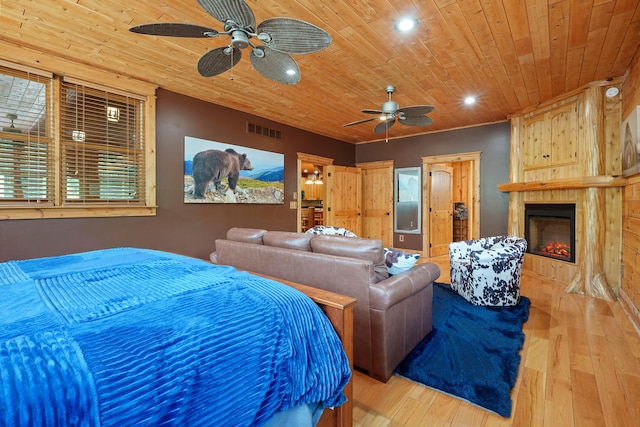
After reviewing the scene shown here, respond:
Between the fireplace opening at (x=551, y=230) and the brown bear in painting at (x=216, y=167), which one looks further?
the brown bear in painting at (x=216, y=167)

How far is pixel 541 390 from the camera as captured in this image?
183cm

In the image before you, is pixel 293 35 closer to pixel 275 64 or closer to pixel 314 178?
pixel 275 64

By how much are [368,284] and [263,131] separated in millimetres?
3992

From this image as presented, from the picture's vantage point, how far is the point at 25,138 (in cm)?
296

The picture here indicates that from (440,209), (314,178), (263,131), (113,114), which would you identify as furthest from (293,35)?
(314,178)

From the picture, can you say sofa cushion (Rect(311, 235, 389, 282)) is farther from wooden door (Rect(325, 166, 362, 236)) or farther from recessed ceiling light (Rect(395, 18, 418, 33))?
wooden door (Rect(325, 166, 362, 236))

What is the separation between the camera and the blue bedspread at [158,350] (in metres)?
0.65

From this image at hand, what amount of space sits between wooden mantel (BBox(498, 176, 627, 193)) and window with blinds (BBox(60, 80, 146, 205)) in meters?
5.50

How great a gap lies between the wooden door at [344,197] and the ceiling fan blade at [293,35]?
14.7 ft

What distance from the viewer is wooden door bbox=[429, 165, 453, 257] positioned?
635 centimetres

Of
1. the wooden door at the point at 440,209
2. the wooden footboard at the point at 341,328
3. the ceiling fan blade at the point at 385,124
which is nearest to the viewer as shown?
the wooden footboard at the point at 341,328

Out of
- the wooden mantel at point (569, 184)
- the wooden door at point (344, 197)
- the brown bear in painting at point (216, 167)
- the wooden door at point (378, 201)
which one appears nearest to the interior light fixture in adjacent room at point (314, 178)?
the wooden door at point (378, 201)

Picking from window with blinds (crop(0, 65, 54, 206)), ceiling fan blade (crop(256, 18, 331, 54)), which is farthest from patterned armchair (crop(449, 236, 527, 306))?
window with blinds (crop(0, 65, 54, 206))

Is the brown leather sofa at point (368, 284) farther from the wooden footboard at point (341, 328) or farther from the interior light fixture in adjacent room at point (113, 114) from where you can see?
the interior light fixture in adjacent room at point (113, 114)
